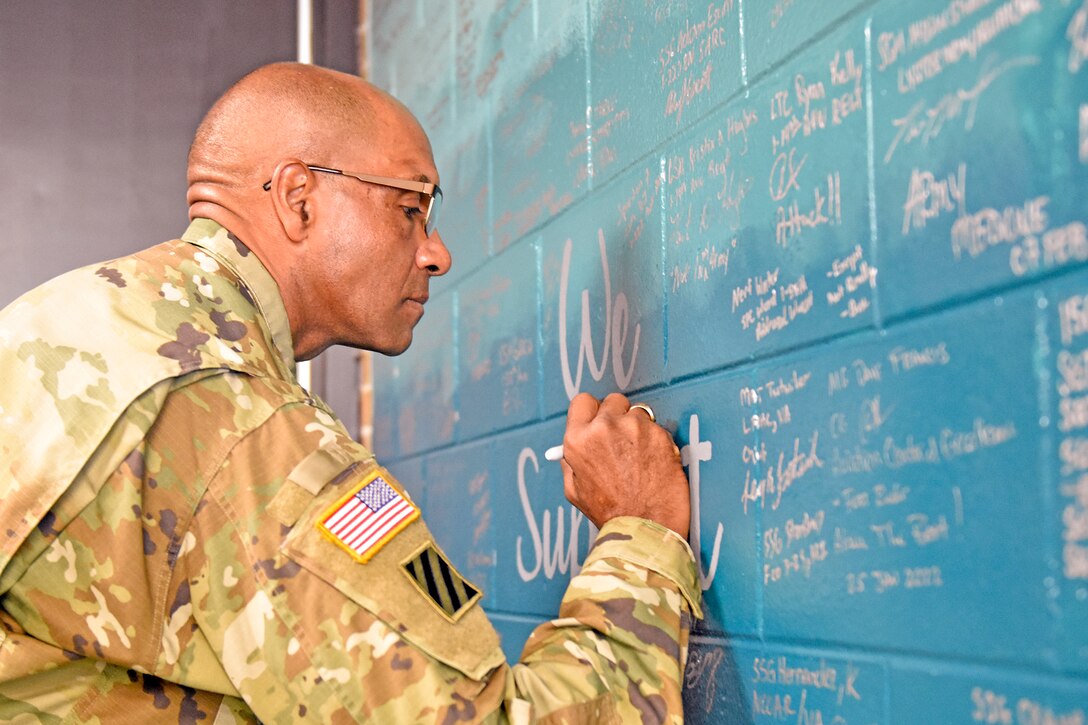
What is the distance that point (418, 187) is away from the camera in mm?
1632

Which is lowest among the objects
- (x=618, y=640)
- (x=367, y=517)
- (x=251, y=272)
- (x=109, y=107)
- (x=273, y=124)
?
(x=618, y=640)

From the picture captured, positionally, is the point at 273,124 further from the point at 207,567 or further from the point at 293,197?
the point at 207,567

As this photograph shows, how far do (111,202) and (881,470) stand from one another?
2903 millimetres

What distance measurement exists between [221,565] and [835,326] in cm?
66

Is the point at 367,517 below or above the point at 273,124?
below

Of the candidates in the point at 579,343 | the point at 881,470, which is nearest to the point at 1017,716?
the point at 881,470

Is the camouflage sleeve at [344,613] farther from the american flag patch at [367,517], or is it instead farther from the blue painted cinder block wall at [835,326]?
the blue painted cinder block wall at [835,326]

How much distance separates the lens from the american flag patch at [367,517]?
3.67 feet

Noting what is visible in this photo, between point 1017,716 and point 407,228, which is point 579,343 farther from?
point 1017,716

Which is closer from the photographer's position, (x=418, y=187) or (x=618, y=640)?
(x=618, y=640)

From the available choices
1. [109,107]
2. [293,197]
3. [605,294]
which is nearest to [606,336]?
[605,294]

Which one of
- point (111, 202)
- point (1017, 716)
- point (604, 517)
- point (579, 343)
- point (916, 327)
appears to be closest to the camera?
point (1017, 716)

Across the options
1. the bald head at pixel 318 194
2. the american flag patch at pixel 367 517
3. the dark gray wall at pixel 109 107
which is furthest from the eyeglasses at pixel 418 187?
the dark gray wall at pixel 109 107

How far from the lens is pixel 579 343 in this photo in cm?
183
